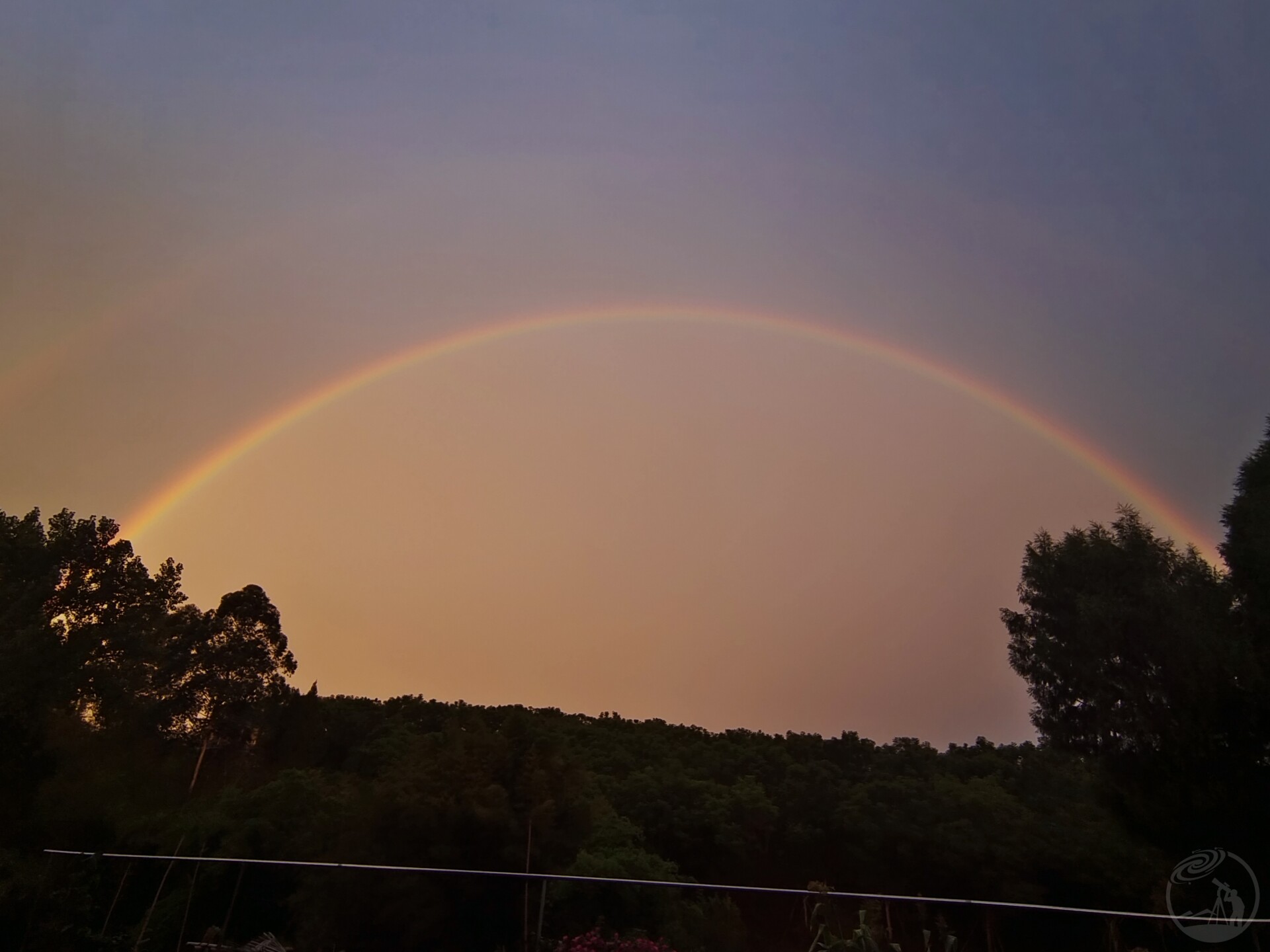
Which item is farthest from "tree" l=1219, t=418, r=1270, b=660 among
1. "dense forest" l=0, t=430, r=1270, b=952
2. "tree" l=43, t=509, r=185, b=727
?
A: "tree" l=43, t=509, r=185, b=727

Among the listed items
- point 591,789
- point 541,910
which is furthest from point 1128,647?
point 541,910

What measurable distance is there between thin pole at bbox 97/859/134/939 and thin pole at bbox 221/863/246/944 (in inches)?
34.8

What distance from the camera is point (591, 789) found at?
2556 centimetres

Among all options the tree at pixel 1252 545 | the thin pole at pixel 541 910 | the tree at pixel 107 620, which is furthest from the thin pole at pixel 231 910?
the tree at pixel 107 620

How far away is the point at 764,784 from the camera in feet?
111

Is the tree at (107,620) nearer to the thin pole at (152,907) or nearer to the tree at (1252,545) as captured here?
the thin pole at (152,907)

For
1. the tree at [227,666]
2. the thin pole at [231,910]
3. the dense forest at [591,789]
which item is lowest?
the thin pole at [231,910]

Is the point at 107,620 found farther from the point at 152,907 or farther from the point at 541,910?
the point at 541,910

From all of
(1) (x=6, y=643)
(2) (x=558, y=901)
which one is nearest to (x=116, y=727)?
(1) (x=6, y=643)

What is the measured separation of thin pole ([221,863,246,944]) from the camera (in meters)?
3.96

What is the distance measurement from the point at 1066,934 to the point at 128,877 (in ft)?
15.3

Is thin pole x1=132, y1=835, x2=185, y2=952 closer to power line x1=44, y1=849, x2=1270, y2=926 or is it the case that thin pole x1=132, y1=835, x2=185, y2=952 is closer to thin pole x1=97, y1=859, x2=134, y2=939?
power line x1=44, y1=849, x2=1270, y2=926

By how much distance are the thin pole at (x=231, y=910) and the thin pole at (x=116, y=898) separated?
2.90 feet

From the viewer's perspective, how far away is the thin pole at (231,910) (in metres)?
3.96
